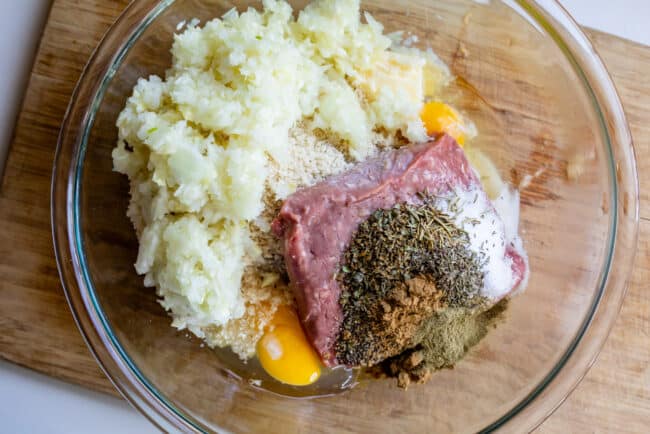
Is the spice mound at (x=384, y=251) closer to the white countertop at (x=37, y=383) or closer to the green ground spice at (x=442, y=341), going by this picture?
the green ground spice at (x=442, y=341)

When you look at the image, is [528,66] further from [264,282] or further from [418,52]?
[264,282]

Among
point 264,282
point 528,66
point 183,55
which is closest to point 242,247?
point 264,282

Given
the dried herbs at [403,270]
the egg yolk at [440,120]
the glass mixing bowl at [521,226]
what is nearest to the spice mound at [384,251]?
the dried herbs at [403,270]

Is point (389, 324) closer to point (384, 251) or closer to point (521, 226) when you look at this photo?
point (384, 251)

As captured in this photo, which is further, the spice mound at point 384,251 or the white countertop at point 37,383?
the white countertop at point 37,383

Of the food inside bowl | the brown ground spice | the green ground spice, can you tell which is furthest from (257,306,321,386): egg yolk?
the green ground spice

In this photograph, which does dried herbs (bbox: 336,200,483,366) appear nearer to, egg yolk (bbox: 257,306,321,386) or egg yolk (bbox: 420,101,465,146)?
egg yolk (bbox: 257,306,321,386)

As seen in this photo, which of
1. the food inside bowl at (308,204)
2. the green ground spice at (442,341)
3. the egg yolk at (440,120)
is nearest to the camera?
the food inside bowl at (308,204)

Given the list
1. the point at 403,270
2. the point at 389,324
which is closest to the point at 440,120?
the point at 403,270
